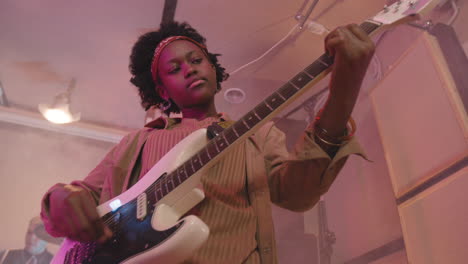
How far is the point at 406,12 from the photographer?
0.82 m

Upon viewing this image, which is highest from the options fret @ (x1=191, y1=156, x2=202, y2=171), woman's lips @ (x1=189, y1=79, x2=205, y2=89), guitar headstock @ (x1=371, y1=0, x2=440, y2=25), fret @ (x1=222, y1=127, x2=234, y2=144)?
woman's lips @ (x1=189, y1=79, x2=205, y2=89)

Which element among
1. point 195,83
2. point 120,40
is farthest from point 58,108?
point 195,83

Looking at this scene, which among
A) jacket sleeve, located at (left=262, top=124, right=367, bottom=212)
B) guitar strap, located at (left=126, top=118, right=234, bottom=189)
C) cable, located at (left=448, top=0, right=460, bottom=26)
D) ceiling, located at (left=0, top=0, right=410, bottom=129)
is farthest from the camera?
ceiling, located at (left=0, top=0, right=410, bottom=129)

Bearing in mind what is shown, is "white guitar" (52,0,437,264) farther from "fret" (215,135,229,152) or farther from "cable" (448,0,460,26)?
"cable" (448,0,460,26)

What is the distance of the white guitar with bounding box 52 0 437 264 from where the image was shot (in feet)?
2.46

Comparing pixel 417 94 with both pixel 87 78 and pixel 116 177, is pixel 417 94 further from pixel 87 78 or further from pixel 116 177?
pixel 87 78

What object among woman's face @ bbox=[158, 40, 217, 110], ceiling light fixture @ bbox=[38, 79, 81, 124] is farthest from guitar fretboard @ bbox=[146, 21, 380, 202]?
ceiling light fixture @ bbox=[38, 79, 81, 124]

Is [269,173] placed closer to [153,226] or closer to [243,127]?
[243,127]

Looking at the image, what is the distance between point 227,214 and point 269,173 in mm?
182

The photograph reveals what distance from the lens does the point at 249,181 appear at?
919 mm

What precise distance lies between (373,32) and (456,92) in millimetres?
601

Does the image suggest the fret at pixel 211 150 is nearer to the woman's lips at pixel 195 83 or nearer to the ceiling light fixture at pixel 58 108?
the woman's lips at pixel 195 83

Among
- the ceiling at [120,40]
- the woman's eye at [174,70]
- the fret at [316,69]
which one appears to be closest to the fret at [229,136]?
the fret at [316,69]

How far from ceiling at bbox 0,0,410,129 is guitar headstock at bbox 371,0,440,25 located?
1151 millimetres
